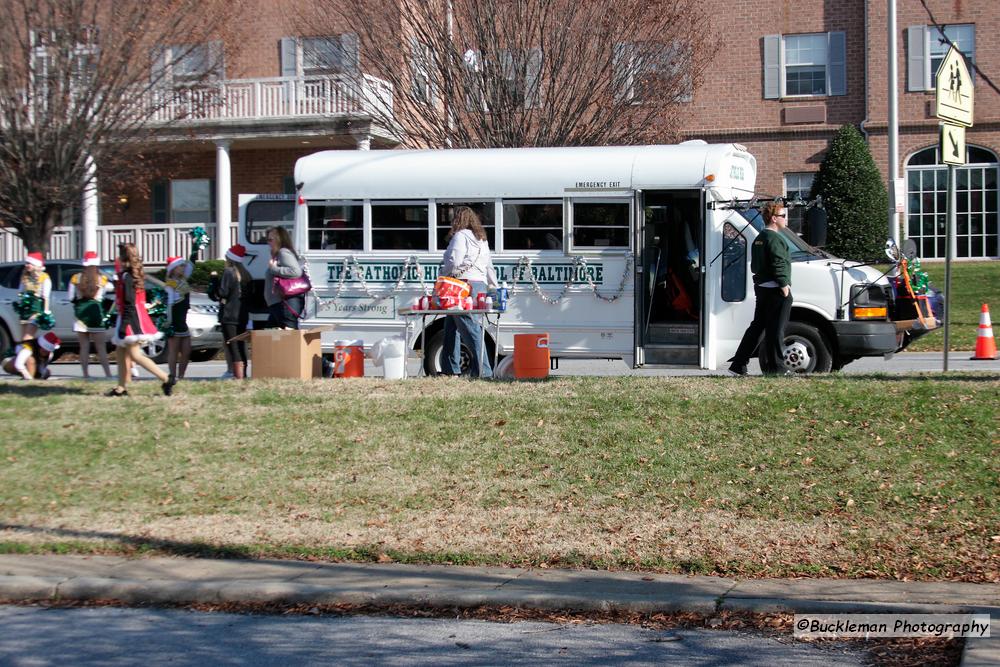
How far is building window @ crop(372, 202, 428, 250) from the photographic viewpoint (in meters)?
14.3

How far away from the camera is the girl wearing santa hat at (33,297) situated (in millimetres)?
14344

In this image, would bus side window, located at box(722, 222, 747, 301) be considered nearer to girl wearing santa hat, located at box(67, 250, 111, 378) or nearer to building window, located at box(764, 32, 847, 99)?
girl wearing santa hat, located at box(67, 250, 111, 378)

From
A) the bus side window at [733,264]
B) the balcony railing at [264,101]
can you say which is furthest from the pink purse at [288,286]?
the balcony railing at [264,101]

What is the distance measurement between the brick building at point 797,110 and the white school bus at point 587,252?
12178 mm

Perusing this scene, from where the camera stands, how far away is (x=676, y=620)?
5.97 metres

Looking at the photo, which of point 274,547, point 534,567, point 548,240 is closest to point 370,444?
point 274,547

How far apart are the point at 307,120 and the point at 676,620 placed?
20.8 metres

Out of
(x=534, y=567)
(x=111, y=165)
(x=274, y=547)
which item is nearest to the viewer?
(x=534, y=567)

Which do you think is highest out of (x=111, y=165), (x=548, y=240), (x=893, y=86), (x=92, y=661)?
(x=893, y=86)

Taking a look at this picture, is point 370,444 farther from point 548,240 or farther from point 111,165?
point 111,165

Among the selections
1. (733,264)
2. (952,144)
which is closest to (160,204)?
(733,264)

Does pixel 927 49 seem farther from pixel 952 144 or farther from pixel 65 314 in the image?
pixel 65 314

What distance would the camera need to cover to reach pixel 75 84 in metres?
19.5

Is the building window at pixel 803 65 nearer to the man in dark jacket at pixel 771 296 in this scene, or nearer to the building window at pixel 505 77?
the building window at pixel 505 77
